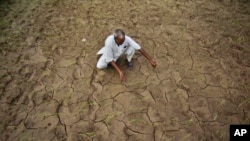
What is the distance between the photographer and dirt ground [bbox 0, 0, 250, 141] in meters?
2.68

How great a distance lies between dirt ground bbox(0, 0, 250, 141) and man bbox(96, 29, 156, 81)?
22cm

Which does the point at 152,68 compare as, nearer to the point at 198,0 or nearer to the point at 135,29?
the point at 135,29

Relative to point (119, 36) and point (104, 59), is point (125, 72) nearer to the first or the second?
point (104, 59)

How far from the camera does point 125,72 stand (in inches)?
129

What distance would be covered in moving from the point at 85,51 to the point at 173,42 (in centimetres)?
152

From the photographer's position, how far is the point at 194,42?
384cm

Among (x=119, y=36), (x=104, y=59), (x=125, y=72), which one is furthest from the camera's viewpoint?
(x=125, y=72)

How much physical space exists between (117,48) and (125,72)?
0.45 meters

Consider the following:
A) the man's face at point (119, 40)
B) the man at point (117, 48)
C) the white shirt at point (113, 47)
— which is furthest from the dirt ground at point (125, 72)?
the man's face at point (119, 40)

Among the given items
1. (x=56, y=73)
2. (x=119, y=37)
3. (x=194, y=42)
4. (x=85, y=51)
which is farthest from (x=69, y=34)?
(x=194, y=42)

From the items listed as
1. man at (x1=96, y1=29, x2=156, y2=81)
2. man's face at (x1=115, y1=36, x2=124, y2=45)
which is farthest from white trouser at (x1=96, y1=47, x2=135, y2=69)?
man's face at (x1=115, y1=36, x2=124, y2=45)

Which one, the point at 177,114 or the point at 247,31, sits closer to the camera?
the point at 177,114

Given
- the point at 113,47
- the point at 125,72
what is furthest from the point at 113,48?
the point at 125,72

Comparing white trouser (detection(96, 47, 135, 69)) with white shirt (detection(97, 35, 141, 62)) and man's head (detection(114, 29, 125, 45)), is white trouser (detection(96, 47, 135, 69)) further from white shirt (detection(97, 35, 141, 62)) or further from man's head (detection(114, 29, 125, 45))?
man's head (detection(114, 29, 125, 45))
